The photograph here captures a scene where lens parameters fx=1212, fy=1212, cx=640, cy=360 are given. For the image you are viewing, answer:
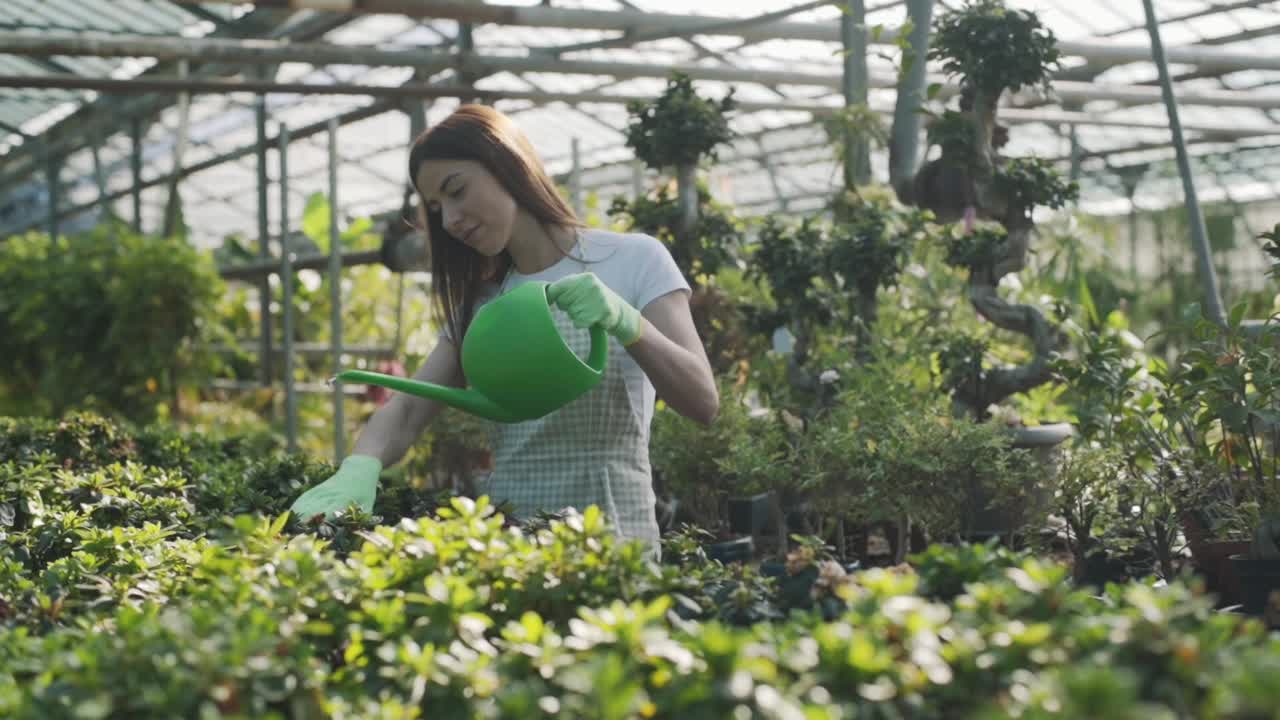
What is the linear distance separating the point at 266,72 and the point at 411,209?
13.1 ft

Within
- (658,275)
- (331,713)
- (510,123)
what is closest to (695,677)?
(331,713)

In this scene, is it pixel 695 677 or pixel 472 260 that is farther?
pixel 472 260

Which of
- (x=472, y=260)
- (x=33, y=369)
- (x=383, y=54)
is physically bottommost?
(x=33, y=369)

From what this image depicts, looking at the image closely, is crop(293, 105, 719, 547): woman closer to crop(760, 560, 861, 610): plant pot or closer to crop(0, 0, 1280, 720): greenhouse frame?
crop(0, 0, 1280, 720): greenhouse frame

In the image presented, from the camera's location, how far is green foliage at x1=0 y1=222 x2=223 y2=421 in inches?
229

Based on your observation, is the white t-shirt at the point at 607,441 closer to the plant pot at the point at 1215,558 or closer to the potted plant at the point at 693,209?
the plant pot at the point at 1215,558

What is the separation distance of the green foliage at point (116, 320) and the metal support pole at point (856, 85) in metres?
3.57

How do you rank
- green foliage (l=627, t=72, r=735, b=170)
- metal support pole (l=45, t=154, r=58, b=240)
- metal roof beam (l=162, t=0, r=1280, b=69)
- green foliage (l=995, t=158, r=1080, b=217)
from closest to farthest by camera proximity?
green foliage (l=995, t=158, r=1080, b=217) → green foliage (l=627, t=72, r=735, b=170) → metal roof beam (l=162, t=0, r=1280, b=69) → metal support pole (l=45, t=154, r=58, b=240)

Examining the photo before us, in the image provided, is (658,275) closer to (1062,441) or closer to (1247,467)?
(1247,467)

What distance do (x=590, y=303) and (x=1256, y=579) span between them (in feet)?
3.48

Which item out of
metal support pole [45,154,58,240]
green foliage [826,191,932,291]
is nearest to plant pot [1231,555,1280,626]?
green foliage [826,191,932,291]

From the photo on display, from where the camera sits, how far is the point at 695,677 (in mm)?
868

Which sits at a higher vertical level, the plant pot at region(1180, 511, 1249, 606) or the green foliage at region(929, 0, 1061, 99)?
the green foliage at region(929, 0, 1061, 99)

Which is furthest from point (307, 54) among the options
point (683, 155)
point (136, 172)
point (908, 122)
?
point (136, 172)
